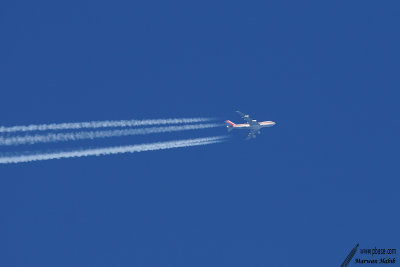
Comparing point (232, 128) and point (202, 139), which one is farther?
point (232, 128)

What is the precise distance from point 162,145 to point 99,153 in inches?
788

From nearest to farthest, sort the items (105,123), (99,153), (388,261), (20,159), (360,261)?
(360,261) → (388,261) → (20,159) → (99,153) → (105,123)

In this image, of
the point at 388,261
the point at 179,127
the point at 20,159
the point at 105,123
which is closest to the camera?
the point at 388,261

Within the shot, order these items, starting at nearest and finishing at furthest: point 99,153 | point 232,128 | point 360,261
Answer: point 360,261 → point 99,153 → point 232,128

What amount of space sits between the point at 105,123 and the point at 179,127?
2406 cm

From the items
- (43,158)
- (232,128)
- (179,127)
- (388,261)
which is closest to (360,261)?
(388,261)

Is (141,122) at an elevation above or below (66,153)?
above

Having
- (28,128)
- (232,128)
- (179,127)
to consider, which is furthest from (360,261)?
(232,128)

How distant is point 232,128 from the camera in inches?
4761

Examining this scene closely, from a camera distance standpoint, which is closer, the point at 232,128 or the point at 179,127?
the point at 179,127

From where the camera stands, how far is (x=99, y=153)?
258 ft

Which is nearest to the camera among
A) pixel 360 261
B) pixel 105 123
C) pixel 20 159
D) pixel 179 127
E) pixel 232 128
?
pixel 360 261

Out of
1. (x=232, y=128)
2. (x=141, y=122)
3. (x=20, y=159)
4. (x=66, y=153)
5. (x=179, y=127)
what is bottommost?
(x=20, y=159)

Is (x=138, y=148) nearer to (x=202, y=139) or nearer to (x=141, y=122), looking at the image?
(x=141, y=122)
